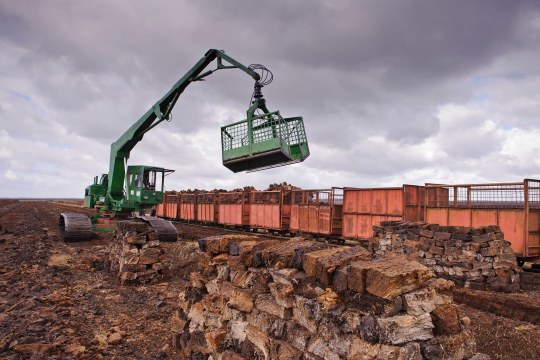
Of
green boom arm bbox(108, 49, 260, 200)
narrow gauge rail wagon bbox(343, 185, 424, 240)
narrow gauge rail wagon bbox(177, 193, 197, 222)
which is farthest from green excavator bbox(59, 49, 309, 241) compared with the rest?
narrow gauge rail wagon bbox(177, 193, 197, 222)

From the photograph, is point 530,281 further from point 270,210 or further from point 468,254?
point 270,210

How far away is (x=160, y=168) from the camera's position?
48.9 ft

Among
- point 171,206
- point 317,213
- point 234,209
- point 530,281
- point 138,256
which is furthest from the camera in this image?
point 171,206

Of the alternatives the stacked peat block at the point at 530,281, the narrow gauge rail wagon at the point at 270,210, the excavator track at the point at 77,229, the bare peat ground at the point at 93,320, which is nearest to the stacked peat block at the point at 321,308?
the bare peat ground at the point at 93,320

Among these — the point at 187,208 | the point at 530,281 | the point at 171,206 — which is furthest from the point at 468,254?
the point at 171,206

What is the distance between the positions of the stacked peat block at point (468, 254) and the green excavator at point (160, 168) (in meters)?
4.06

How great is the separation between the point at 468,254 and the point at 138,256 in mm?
8244

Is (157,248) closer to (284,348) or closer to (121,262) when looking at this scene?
(121,262)

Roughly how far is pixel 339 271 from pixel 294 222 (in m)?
15.6

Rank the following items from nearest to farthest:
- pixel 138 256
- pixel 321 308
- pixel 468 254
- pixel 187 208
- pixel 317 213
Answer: pixel 321 308, pixel 138 256, pixel 468 254, pixel 317 213, pixel 187 208

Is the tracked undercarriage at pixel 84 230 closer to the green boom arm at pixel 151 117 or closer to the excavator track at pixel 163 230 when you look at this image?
the excavator track at pixel 163 230

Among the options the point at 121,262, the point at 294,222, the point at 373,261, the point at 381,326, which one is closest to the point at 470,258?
the point at 373,261

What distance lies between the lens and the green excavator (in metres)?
9.84

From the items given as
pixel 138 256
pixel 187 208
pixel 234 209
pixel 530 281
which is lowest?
pixel 530 281
